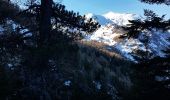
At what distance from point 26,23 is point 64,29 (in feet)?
6.08

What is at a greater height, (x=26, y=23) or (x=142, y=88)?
(x=26, y=23)

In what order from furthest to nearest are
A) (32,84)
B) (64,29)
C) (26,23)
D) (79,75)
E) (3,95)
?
(79,75) < (26,23) < (64,29) < (32,84) < (3,95)

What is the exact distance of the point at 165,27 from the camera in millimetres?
13844

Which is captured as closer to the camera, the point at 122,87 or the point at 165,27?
the point at 165,27

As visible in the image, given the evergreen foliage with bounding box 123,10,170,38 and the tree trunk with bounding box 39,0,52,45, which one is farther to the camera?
the tree trunk with bounding box 39,0,52,45

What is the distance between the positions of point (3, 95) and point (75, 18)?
11.9ft

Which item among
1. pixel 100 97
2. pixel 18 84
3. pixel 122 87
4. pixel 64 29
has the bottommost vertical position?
pixel 122 87

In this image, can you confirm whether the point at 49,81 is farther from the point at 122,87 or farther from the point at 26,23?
the point at 122,87

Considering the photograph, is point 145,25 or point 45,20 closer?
point 145,25

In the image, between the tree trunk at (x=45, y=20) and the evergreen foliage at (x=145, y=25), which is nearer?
the evergreen foliage at (x=145, y=25)

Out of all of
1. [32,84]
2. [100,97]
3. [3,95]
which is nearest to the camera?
[3,95]

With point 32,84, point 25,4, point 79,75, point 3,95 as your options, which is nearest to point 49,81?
point 32,84

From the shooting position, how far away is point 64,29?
16109mm

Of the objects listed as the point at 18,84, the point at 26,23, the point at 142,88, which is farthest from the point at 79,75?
the point at 18,84
